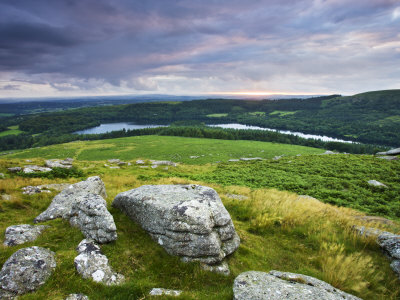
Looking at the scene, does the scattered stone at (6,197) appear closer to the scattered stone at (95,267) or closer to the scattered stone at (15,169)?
the scattered stone at (95,267)

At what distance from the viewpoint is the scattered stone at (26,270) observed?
18.6 ft

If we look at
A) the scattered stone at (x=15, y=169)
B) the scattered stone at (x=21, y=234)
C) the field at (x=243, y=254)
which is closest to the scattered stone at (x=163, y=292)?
the field at (x=243, y=254)

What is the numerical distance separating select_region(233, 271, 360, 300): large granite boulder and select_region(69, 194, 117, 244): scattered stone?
5501mm

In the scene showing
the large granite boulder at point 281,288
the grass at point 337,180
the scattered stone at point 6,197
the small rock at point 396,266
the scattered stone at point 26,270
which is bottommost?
the grass at point 337,180

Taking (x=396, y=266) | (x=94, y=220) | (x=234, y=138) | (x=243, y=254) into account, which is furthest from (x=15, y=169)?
(x=234, y=138)

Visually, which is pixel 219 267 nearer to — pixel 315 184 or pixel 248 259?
pixel 248 259

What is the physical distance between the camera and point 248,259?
8.42 meters

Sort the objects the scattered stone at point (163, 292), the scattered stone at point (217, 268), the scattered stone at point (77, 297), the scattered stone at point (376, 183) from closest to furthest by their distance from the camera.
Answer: the scattered stone at point (77, 297) < the scattered stone at point (163, 292) < the scattered stone at point (217, 268) < the scattered stone at point (376, 183)

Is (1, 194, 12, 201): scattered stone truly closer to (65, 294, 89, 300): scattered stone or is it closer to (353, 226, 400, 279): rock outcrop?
(65, 294, 89, 300): scattered stone

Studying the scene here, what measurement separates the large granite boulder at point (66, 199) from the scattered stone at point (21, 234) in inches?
54.8

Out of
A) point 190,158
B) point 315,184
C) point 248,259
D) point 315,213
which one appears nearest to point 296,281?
point 248,259

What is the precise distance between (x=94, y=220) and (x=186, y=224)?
4.12 meters

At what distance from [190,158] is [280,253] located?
5282cm

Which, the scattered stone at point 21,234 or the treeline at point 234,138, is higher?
the scattered stone at point 21,234
